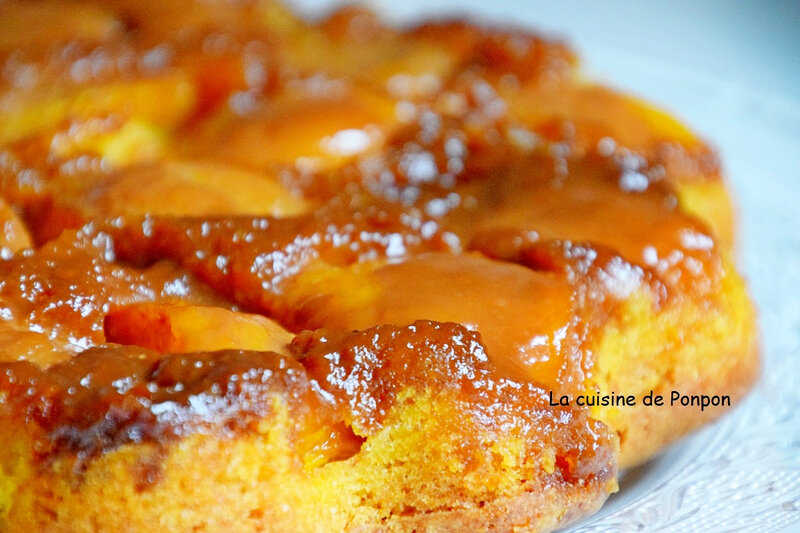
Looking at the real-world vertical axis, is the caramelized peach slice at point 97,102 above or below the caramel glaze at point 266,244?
above

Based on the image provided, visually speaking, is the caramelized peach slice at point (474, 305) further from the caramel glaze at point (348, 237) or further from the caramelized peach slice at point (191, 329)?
the caramelized peach slice at point (191, 329)

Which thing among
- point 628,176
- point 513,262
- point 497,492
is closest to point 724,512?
point 497,492

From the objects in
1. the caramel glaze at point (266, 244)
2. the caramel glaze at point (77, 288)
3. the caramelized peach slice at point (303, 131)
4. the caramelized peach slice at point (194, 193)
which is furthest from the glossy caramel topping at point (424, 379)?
the caramelized peach slice at point (303, 131)

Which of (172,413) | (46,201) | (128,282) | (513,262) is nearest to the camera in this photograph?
(172,413)

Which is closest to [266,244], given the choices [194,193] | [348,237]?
[348,237]

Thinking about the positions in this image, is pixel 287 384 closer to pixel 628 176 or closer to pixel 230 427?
pixel 230 427
